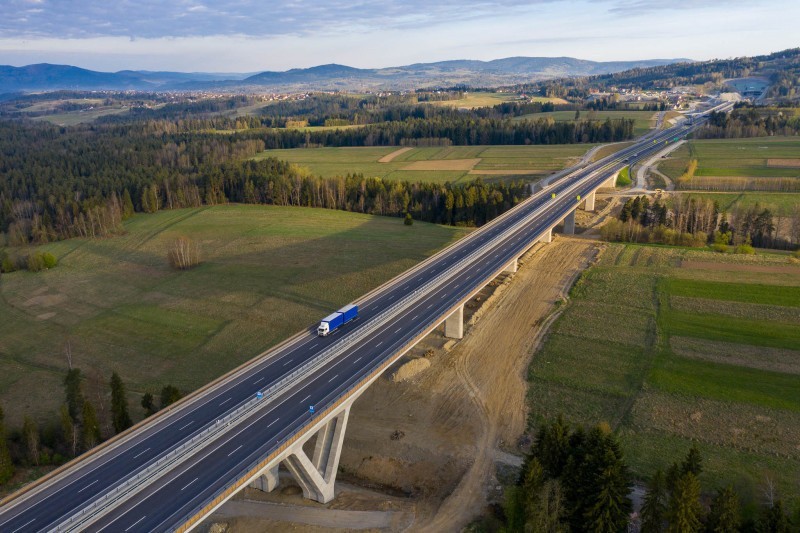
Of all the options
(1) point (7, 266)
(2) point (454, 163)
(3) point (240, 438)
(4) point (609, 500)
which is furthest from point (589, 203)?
(1) point (7, 266)

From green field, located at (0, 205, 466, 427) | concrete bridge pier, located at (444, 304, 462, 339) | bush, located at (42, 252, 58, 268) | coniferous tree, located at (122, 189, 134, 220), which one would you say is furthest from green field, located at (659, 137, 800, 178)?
bush, located at (42, 252, 58, 268)

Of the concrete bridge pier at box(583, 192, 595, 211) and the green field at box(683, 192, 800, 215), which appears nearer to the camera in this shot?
the green field at box(683, 192, 800, 215)

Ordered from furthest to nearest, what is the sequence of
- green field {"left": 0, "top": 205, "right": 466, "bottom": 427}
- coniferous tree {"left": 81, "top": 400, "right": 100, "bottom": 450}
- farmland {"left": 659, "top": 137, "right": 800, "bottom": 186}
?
1. farmland {"left": 659, "top": 137, "right": 800, "bottom": 186}
2. green field {"left": 0, "top": 205, "right": 466, "bottom": 427}
3. coniferous tree {"left": 81, "top": 400, "right": 100, "bottom": 450}

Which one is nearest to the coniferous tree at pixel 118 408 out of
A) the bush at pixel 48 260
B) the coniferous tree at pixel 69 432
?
the coniferous tree at pixel 69 432

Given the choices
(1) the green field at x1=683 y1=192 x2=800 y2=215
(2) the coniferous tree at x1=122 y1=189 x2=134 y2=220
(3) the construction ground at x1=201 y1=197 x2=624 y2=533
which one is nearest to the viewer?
(3) the construction ground at x1=201 y1=197 x2=624 y2=533

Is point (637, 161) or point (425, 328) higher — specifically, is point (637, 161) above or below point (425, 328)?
above

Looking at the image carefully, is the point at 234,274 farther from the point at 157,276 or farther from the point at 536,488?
the point at 536,488

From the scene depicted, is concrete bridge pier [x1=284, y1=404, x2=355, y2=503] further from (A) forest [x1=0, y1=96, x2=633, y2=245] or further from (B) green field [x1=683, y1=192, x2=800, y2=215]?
(B) green field [x1=683, y1=192, x2=800, y2=215]

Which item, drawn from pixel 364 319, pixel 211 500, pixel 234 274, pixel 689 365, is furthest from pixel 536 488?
pixel 234 274
